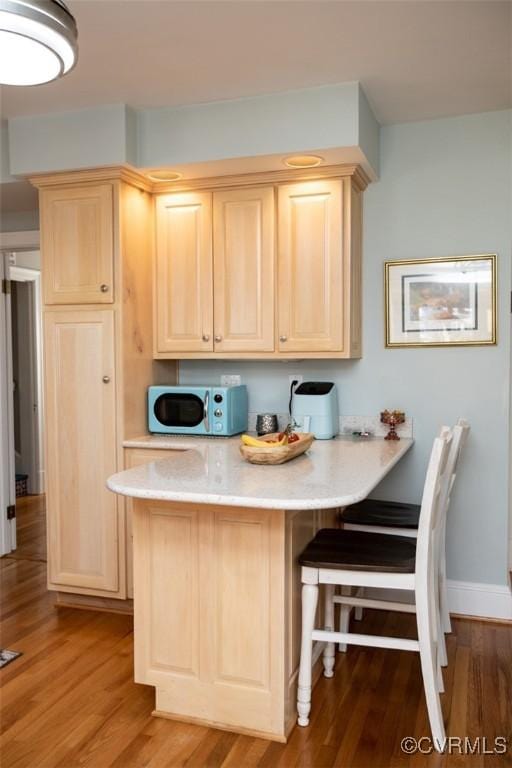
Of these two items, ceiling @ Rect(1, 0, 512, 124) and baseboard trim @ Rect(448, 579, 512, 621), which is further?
baseboard trim @ Rect(448, 579, 512, 621)

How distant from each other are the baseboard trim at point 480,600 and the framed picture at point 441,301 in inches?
49.5

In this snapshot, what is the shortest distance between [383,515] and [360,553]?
645 millimetres

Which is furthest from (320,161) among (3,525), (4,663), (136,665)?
(3,525)

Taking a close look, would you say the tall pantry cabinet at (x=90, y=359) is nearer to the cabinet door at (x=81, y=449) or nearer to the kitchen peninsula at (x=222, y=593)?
the cabinet door at (x=81, y=449)

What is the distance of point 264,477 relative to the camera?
2291 millimetres

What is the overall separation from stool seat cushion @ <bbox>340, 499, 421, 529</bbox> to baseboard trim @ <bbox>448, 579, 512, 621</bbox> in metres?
0.59

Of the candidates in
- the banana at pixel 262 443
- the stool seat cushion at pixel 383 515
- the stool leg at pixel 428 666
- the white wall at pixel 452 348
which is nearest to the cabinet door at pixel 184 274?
the white wall at pixel 452 348

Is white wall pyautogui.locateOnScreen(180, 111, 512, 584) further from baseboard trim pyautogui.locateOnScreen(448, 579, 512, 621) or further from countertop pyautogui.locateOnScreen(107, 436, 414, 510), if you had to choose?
countertop pyautogui.locateOnScreen(107, 436, 414, 510)

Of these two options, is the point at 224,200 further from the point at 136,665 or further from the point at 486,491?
the point at 136,665

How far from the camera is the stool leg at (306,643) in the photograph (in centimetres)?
223

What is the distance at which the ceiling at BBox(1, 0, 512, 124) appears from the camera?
2.30 m

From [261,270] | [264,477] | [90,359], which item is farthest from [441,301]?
[90,359]

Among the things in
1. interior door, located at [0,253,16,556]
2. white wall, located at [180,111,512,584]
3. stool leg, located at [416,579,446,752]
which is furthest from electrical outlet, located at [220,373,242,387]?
stool leg, located at [416,579,446,752]

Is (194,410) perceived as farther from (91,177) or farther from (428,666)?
(428,666)
